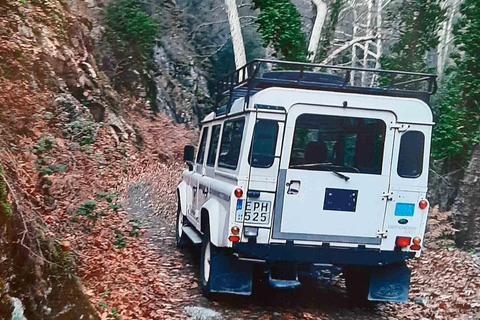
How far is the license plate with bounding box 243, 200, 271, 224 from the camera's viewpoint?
5.71 meters

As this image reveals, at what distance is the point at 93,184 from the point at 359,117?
18.1 ft

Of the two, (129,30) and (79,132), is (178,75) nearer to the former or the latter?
(129,30)

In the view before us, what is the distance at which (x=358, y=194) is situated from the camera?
583 centimetres

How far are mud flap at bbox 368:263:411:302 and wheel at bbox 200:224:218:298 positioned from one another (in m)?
2.03

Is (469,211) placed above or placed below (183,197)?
above

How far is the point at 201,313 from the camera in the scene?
6035 millimetres

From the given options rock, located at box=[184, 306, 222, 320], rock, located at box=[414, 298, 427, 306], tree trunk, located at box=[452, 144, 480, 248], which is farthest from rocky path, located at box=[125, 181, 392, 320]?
tree trunk, located at box=[452, 144, 480, 248]

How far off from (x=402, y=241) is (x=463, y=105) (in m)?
10.5

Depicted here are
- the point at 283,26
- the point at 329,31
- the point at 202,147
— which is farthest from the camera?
the point at 329,31

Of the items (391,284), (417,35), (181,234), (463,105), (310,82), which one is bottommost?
(181,234)

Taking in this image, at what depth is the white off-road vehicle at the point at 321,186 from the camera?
5.75 m

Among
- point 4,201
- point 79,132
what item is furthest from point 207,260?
point 79,132

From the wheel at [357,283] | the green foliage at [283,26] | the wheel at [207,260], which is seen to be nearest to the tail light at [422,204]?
the wheel at [357,283]

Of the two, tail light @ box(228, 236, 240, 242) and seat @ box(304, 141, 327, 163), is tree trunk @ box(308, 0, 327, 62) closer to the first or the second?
seat @ box(304, 141, 327, 163)
